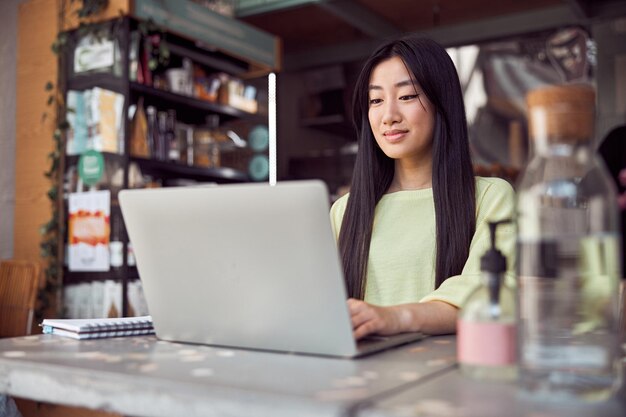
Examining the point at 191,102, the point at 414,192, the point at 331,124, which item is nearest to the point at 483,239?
the point at 414,192

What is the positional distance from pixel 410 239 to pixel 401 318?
1.66 ft

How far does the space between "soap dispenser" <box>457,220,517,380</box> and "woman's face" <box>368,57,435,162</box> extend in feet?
2.76

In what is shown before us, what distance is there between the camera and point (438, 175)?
5.34 feet

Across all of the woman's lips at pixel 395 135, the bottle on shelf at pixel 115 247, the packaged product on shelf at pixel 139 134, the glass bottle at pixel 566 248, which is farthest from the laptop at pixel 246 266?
the packaged product on shelf at pixel 139 134

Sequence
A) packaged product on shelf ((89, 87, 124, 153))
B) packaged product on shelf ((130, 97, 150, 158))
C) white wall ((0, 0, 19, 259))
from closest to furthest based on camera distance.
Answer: packaged product on shelf ((89, 87, 124, 153)) < packaged product on shelf ((130, 97, 150, 158)) < white wall ((0, 0, 19, 259))

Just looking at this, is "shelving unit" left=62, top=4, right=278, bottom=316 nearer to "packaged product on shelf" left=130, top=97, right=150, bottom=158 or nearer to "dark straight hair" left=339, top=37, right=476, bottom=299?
"packaged product on shelf" left=130, top=97, right=150, bottom=158

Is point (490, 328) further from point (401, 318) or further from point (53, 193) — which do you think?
point (53, 193)

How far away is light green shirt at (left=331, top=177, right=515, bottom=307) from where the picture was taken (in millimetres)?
1555

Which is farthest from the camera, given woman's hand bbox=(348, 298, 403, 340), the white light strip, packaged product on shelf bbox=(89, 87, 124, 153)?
the white light strip

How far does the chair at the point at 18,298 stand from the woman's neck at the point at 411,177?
1.91 m

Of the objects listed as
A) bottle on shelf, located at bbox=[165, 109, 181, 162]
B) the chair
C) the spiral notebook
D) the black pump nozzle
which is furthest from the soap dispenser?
bottle on shelf, located at bbox=[165, 109, 181, 162]

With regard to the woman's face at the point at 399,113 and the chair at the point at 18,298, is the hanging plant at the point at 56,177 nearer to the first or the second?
the chair at the point at 18,298

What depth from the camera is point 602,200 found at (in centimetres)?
75

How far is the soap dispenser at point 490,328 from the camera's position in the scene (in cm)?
78
